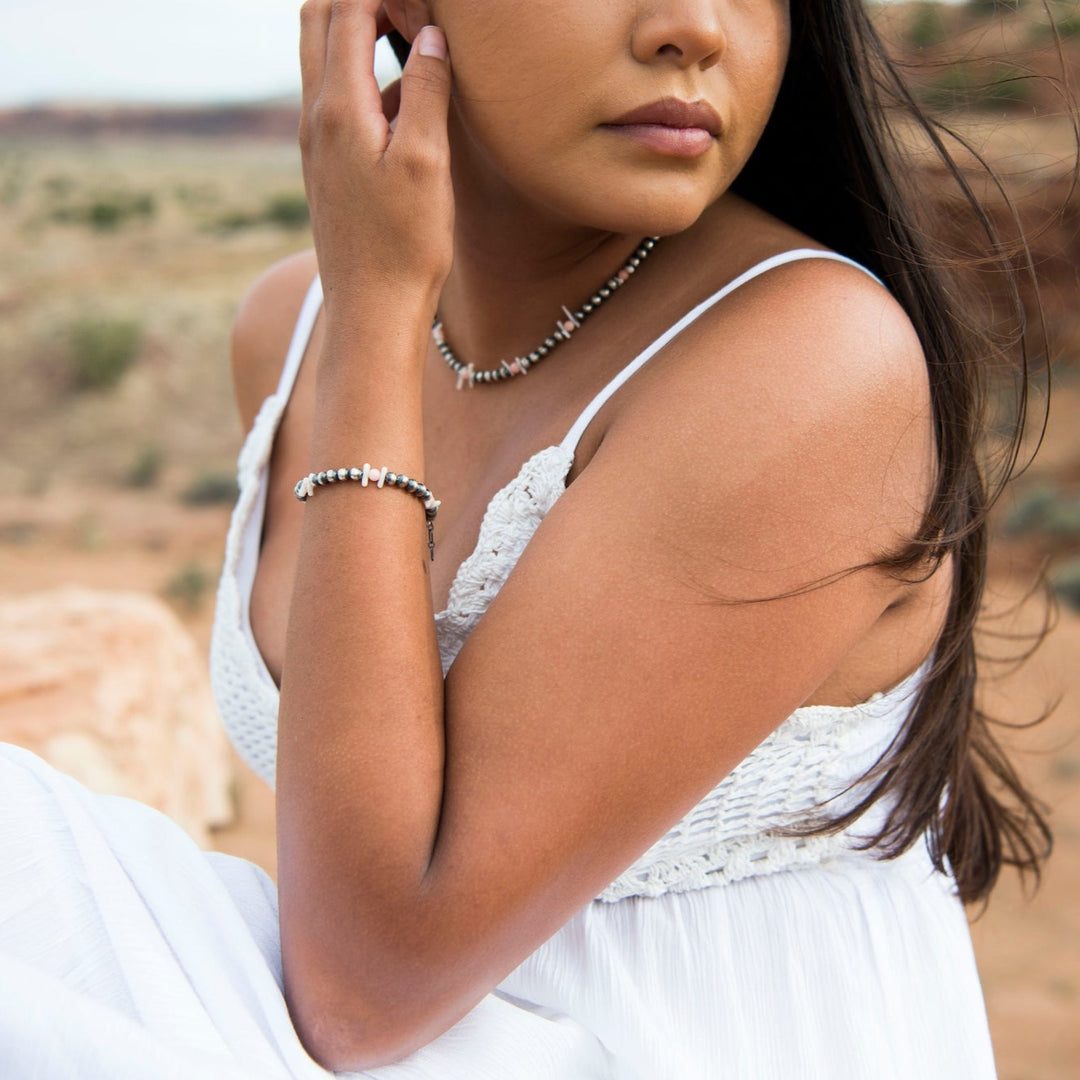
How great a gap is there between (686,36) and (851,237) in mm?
457

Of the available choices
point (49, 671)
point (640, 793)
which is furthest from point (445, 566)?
point (49, 671)

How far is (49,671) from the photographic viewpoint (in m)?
3.54

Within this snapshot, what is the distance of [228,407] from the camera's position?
1303 cm

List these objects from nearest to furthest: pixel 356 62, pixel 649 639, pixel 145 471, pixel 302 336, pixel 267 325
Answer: pixel 649 639, pixel 356 62, pixel 302 336, pixel 267 325, pixel 145 471

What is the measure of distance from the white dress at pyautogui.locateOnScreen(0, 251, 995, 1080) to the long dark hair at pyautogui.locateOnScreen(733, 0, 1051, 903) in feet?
0.20

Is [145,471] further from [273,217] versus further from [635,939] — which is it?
[273,217]

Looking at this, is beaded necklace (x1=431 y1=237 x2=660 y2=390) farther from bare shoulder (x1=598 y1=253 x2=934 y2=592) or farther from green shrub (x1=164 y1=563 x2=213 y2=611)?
green shrub (x1=164 y1=563 x2=213 y2=611)

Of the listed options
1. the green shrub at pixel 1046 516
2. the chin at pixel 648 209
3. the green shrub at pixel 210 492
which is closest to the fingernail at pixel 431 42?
the chin at pixel 648 209

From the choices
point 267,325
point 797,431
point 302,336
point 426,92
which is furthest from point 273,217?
point 797,431

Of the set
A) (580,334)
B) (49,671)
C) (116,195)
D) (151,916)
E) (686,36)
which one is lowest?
(116,195)

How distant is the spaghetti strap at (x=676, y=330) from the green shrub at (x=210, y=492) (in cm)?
977

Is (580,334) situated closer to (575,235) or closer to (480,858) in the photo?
(575,235)

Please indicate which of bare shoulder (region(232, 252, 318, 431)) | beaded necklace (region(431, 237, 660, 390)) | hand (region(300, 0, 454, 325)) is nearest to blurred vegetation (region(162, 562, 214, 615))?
bare shoulder (region(232, 252, 318, 431))

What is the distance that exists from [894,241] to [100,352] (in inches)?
516
